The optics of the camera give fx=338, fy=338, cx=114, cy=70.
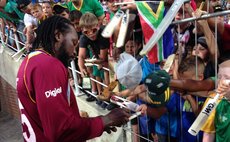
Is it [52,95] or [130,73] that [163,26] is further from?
[52,95]

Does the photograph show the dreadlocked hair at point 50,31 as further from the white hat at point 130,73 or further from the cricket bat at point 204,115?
the cricket bat at point 204,115

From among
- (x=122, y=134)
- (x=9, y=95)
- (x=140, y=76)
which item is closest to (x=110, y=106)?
(x=122, y=134)

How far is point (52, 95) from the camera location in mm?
1798

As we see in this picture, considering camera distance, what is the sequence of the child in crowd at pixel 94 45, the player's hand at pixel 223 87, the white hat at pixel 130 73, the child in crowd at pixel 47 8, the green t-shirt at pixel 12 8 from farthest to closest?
the green t-shirt at pixel 12 8 < the child in crowd at pixel 47 8 < the child in crowd at pixel 94 45 < the white hat at pixel 130 73 < the player's hand at pixel 223 87

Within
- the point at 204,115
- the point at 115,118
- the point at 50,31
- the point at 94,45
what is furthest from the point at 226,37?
the point at 94,45

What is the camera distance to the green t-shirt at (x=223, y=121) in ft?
6.41

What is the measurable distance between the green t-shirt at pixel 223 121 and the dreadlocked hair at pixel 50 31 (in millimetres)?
1026

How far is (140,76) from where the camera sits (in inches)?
91.7

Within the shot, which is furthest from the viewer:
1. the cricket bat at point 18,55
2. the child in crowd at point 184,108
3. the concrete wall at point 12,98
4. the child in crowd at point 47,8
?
the cricket bat at point 18,55

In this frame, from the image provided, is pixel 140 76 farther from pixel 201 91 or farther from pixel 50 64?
pixel 50 64

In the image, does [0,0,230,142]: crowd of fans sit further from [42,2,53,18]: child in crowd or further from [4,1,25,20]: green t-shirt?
[4,1,25,20]: green t-shirt

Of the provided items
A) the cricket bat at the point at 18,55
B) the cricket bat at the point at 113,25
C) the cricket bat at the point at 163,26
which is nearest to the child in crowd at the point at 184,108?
the cricket bat at the point at 163,26

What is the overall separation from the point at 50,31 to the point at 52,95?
456mm

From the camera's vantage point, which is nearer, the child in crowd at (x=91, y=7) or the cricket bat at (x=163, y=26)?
the cricket bat at (x=163, y=26)
